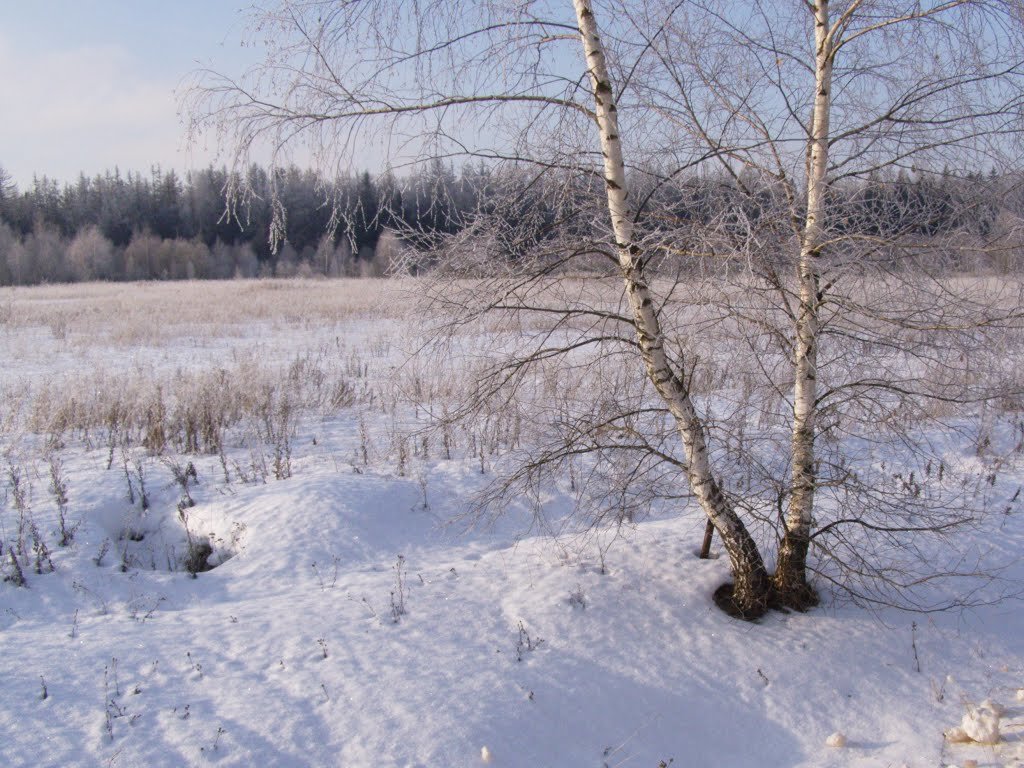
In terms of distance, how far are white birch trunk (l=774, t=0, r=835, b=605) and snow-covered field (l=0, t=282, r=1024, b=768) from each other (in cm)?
100

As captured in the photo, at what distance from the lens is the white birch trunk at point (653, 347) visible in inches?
161

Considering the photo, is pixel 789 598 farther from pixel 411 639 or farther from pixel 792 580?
pixel 411 639

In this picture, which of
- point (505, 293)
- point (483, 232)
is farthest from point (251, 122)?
point (505, 293)

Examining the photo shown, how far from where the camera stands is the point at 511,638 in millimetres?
4547

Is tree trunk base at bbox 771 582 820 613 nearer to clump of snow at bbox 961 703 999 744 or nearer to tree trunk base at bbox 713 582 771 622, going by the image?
tree trunk base at bbox 713 582 771 622

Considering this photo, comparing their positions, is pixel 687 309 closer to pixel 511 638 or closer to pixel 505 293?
pixel 505 293

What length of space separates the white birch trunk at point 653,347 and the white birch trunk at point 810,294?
357 mm

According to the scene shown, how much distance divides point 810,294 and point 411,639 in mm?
3183

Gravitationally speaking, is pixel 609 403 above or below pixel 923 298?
below

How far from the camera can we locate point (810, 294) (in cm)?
422

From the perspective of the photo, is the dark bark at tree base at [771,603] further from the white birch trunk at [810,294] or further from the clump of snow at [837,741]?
the clump of snow at [837,741]

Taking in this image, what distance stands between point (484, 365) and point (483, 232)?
934 millimetres

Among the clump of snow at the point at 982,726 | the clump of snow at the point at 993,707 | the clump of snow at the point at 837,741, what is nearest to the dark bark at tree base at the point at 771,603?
the clump of snow at the point at 837,741

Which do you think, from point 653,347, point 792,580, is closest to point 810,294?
point 653,347
